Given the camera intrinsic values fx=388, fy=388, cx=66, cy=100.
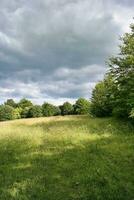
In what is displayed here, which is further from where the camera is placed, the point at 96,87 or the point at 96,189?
the point at 96,87

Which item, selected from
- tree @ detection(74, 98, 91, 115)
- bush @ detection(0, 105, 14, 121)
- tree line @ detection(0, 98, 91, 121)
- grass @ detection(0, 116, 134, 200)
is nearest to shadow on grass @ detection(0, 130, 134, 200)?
grass @ detection(0, 116, 134, 200)

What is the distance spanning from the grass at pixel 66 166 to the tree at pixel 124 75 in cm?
1004

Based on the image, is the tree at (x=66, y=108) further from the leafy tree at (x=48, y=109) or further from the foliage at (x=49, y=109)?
the leafy tree at (x=48, y=109)

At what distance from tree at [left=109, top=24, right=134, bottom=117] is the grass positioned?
1004cm

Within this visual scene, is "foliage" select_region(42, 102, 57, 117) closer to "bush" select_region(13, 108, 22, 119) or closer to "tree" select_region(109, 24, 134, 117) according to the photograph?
"bush" select_region(13, 108, 22, 119)

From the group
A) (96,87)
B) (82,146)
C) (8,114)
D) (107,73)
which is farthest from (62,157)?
(8,114)

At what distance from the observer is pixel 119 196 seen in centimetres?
1505

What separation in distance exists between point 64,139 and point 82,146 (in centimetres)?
292

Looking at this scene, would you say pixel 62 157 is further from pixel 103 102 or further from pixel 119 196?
pixel 103 102

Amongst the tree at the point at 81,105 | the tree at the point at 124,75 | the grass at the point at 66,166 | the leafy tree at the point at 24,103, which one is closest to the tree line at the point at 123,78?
the tree at the point at 124,75

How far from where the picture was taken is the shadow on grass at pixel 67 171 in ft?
50.8

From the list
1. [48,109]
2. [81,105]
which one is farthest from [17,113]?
[81,105]

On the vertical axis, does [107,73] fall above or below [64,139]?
above

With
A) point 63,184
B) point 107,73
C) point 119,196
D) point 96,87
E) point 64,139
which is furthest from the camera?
point 96,87
